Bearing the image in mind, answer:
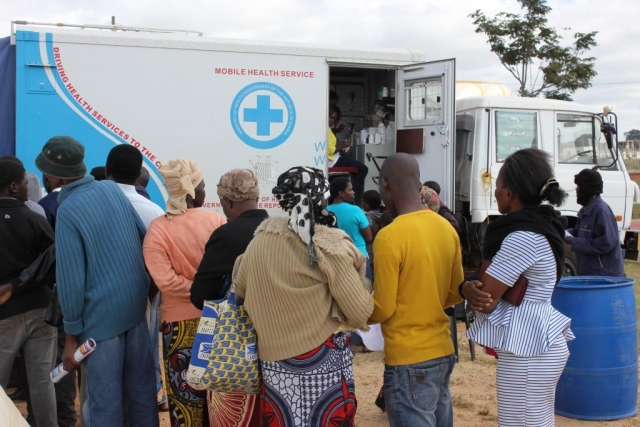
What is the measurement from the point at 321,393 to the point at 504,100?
637cm

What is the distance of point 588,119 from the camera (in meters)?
8.76

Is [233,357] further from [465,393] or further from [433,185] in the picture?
[433,185]

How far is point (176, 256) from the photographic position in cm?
343

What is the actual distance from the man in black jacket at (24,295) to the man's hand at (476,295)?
7.21 feet

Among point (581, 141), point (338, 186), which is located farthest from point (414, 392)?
point (581, 141)

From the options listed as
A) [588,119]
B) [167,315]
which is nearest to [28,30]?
[167,315]

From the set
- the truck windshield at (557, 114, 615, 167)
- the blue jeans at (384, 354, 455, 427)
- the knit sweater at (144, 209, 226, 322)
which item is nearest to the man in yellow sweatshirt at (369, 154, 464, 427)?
the blue jeans at (384, 354, 455, 427)

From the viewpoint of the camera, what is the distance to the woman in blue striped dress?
2.90 metres

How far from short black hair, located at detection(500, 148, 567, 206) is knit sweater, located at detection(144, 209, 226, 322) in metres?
1.54

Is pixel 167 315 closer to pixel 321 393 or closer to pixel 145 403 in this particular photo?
pixel 145 403

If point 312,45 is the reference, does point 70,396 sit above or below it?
below

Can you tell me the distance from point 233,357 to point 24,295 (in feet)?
5.00

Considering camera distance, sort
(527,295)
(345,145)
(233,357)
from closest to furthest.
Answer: (233,357)
(527,295)
(345,145)

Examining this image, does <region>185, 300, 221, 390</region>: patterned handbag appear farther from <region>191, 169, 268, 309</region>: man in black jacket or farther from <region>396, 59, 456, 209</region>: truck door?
<region>396, 59, 456, 209</region>: truck door
